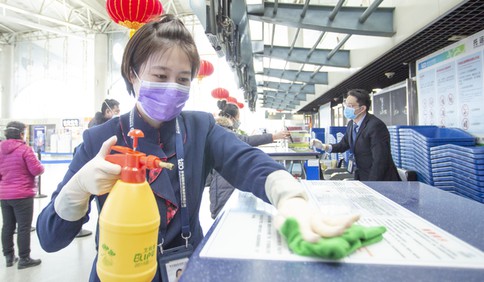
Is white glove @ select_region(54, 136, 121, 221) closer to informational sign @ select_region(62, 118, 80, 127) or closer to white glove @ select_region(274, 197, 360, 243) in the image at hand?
white glove @ select_region(274, 197, 360, 243)

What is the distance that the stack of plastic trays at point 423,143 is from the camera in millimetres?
2430

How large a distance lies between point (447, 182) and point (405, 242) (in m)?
2.22

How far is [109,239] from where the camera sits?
0.54 metres

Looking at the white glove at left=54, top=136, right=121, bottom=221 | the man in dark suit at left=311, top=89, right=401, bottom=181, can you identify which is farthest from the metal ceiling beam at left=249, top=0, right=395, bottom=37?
the white glove at left=54, top=136, right=121, bottom=221

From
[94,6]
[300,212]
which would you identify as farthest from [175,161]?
[94,6]

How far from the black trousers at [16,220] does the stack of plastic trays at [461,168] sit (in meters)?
4.01

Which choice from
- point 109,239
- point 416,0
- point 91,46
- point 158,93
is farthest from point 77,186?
point 91,46

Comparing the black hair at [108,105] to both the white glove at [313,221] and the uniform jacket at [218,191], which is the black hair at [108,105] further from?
the white glove at [313,221]

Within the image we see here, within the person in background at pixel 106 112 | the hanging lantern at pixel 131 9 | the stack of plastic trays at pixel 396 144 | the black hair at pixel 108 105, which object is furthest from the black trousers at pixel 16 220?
the stack of plastic trays at pixel 396 144

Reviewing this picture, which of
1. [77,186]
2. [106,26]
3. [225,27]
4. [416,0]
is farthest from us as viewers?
[106,26]

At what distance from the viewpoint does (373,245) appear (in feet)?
1.72

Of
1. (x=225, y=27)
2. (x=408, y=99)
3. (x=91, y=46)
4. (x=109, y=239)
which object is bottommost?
(x=109, y=239)

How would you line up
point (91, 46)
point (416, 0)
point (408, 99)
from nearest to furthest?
point (416, 0) < point (408, 99) < point (91, 46)

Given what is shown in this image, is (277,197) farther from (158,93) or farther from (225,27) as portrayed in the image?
(225,27)
